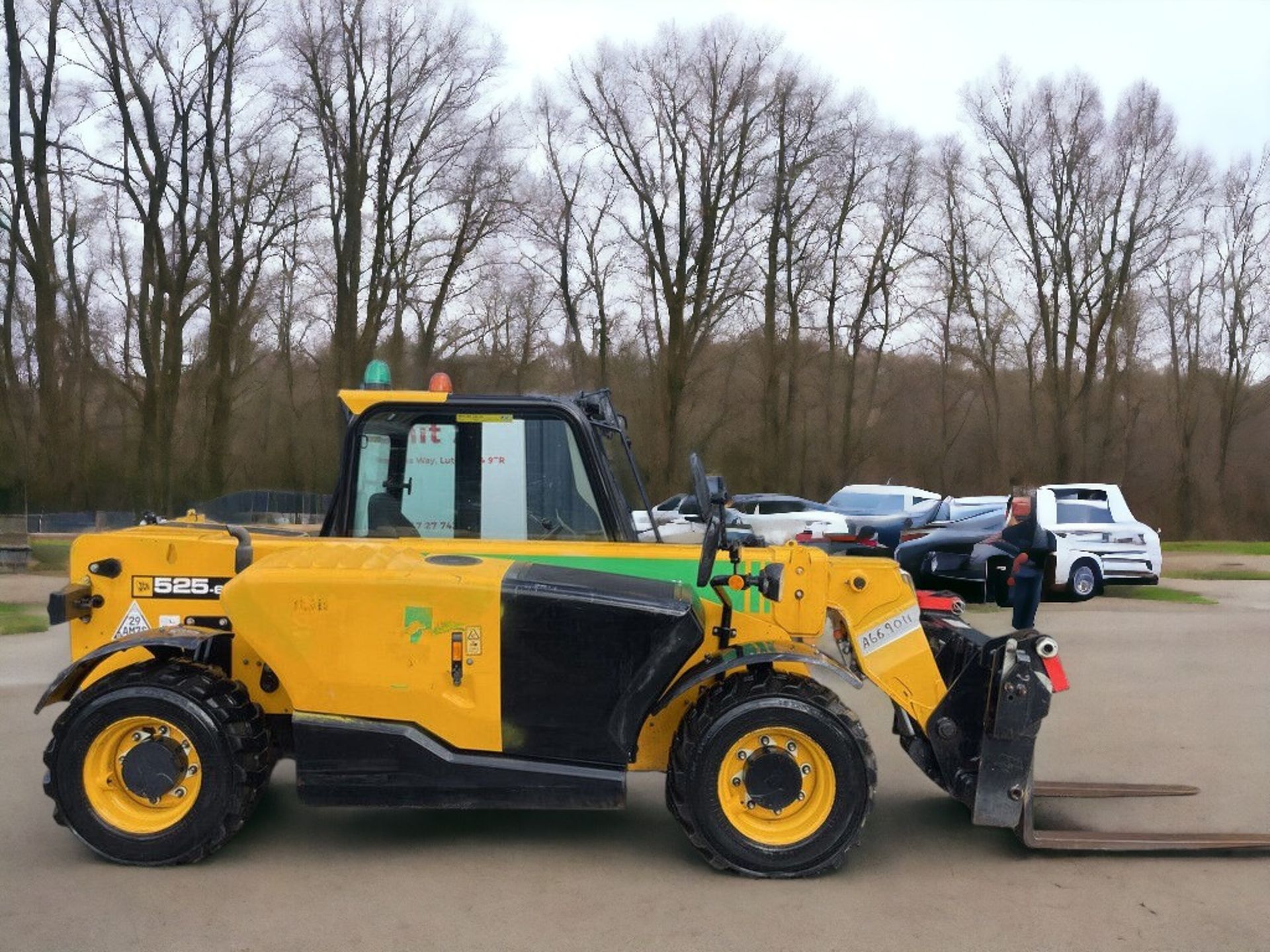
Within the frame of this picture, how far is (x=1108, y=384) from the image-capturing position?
46719mm

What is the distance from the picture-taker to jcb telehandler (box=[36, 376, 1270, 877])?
17.5ft

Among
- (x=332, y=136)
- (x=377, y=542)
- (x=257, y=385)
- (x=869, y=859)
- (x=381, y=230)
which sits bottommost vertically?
(x=869, y=859)

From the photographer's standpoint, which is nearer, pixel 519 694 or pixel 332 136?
pixel 519 694

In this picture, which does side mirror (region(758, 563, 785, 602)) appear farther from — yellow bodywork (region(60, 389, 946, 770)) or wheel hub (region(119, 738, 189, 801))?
wheel hub (region(119, 738, 189, 801))

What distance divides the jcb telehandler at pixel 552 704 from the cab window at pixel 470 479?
0.48 metres

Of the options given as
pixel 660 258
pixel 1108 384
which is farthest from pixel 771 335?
pixel 1108 384

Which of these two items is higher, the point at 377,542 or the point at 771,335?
the point at 771,335

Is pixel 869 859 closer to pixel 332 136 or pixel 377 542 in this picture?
pixel 377 542

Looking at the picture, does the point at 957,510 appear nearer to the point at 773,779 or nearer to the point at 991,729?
the point at 991,729

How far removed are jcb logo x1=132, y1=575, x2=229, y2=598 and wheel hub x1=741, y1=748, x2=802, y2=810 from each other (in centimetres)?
271

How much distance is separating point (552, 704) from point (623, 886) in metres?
0.83

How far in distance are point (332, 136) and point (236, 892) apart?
1292 inches

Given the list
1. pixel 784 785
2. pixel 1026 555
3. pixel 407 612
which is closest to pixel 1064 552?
pixel 1026 555

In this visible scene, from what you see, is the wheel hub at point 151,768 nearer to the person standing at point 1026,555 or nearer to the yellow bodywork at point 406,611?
the yellow bodywork at point 406,611
